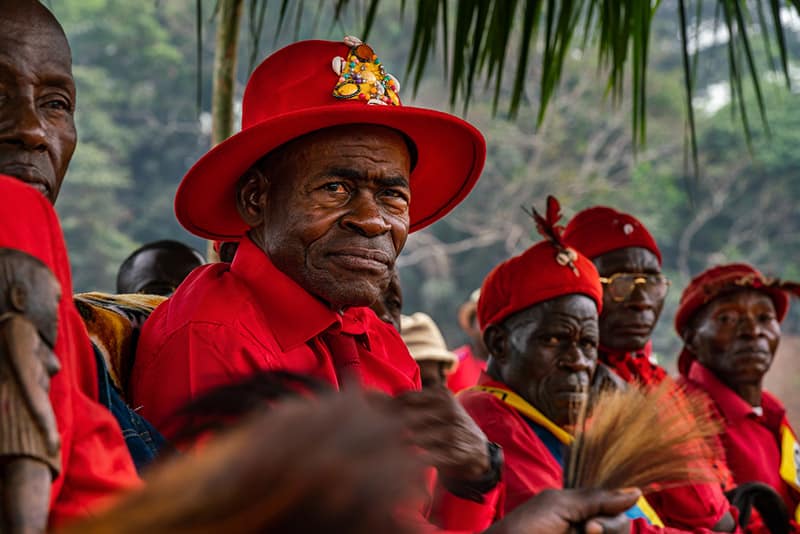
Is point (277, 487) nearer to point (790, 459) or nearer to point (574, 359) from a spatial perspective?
point (574, 359)

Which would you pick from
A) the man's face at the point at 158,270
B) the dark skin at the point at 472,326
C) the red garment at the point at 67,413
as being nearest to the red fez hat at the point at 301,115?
the red garment at the point at 67,413

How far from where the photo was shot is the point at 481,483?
199 centimetres

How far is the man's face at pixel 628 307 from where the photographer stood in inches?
166

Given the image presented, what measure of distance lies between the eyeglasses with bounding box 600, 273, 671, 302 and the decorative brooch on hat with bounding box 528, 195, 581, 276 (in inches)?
33.4

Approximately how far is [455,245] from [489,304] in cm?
1649

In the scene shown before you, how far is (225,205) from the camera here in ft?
7.93

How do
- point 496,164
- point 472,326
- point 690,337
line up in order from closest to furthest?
point 690,337 < point 472,326 < point 496,164

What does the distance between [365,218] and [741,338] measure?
2.76 m

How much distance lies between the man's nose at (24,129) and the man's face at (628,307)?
9.11 ft

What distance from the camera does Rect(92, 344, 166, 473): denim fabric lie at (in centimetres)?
156

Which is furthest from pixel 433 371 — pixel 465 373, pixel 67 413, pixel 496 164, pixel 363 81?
pixel 496 164

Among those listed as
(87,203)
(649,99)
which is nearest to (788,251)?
(649,99)

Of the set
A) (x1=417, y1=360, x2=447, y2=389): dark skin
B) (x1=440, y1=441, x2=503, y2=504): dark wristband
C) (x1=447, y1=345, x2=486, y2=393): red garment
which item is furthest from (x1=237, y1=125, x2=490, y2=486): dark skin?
(x1=447, y1=345, x2=486, y2=393): red garment

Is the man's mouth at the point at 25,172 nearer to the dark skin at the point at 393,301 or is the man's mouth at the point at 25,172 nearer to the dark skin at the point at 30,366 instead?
the dark skin at the point at 30,366
